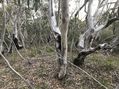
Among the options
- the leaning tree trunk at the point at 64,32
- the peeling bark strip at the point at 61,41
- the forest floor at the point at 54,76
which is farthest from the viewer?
the forest floor at the point at 54,76

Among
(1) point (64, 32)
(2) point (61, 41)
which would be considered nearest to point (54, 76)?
(2) point (61, 41)

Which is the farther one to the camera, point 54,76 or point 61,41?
point 54,76

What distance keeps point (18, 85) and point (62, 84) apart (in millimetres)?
1675

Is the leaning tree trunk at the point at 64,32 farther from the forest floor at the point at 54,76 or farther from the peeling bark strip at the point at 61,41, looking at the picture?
the forest floor at the point at 54,76

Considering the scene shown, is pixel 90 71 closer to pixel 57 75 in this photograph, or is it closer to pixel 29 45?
pixel 57 75

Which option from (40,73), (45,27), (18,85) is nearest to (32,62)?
(40,73)

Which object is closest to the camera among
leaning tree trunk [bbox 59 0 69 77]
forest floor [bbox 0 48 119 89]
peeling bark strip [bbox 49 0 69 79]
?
leaning tree trunk [bbox 59 0 69 77]

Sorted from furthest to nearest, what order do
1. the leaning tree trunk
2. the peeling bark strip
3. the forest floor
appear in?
the forest floor
the peeling bark strip
the leaning tree trunk

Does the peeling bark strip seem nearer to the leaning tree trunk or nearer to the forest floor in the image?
the leaning tree trunk

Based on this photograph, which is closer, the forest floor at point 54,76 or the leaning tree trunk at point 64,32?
the leaning tree trunk at point 64,32

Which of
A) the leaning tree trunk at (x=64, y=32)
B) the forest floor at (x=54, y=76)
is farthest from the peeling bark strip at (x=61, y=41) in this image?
the forest floor at (x=54, y=76)

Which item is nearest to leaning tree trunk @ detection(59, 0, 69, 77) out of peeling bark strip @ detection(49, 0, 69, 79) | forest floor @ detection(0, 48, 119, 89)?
peeling bark strip @ detection(49, 0, 69, 79)

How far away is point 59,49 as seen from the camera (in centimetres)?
670

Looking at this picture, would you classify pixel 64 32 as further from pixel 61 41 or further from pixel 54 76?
pixel 54 76
